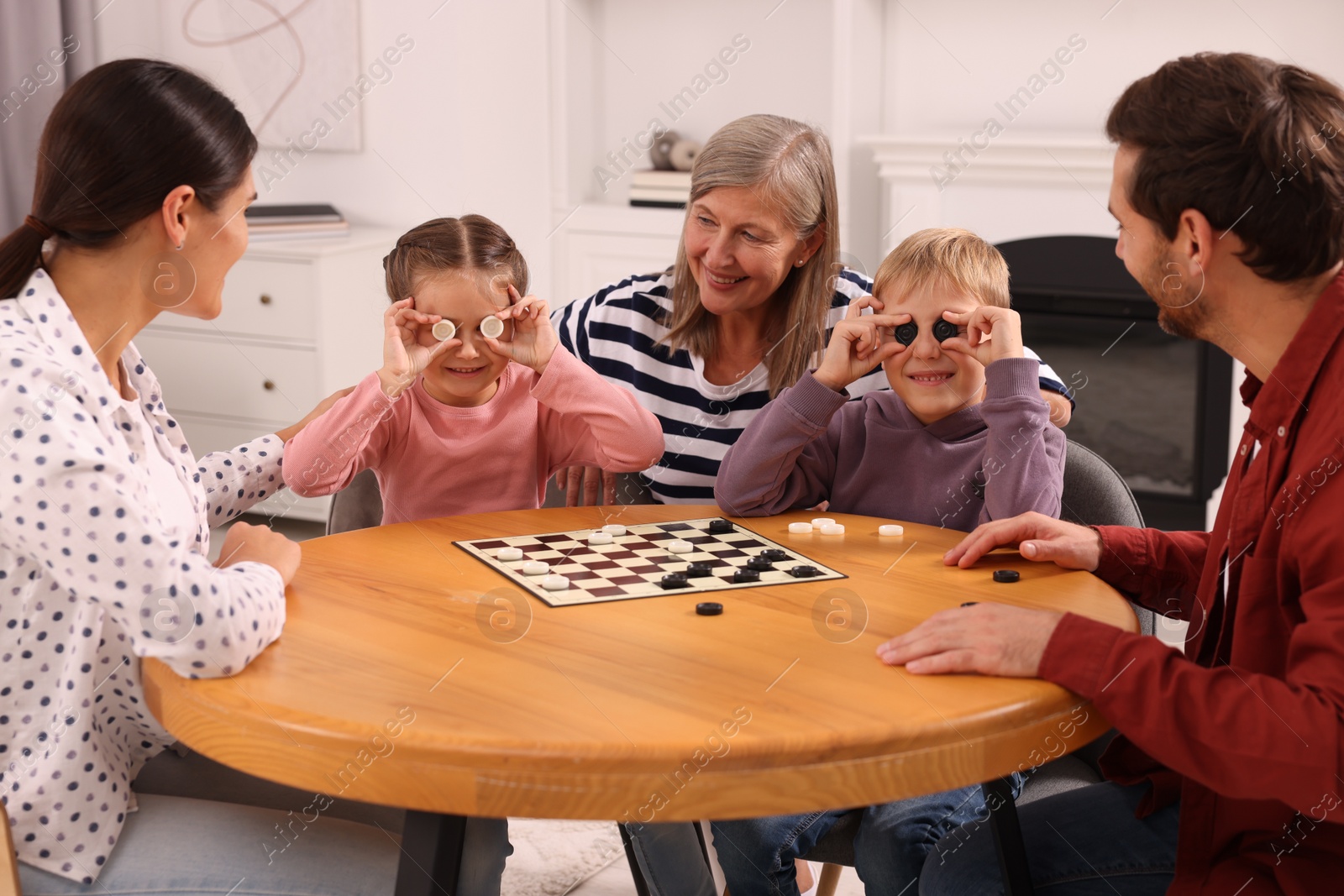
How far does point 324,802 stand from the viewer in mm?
1380

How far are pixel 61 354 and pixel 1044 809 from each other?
1.14 metres

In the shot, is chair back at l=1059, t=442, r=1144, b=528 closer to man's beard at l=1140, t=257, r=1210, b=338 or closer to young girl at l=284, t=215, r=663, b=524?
man's beard at l=1140, t=257, r=1210, b=338

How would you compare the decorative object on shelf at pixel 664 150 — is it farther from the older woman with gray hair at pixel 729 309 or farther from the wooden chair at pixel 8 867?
the wooden chair at pixel 8 867

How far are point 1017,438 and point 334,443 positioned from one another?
92cm

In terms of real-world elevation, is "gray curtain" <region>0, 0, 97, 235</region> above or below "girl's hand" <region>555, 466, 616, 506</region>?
above

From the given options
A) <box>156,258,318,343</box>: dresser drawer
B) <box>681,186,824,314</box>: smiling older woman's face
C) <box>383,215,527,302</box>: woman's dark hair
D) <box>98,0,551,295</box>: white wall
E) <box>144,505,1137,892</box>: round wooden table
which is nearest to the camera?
<box>144,505,1137,892</box>: round wooden table

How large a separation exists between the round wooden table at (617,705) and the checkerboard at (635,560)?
28 millimetres

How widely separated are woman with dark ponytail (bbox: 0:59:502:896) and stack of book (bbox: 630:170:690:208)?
2.87m

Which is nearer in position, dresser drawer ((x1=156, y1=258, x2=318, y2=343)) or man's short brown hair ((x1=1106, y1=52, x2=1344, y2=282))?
man's short brown hair ((x1=1106, y1=52, x2=1344, y2=282))

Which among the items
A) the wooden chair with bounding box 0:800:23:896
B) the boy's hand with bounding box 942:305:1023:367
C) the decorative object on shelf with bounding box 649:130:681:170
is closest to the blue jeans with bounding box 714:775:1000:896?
the boy's hand with bounding box 942:305:1023:367

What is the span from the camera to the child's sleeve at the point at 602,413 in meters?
1.83

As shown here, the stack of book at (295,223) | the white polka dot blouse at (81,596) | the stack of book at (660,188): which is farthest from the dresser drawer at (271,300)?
the white polka dot blouse at (81,596)

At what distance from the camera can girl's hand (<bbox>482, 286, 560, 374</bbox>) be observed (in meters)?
1.82

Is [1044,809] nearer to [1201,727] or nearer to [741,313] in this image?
[1201,727]
